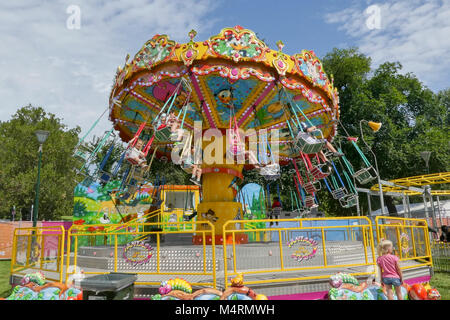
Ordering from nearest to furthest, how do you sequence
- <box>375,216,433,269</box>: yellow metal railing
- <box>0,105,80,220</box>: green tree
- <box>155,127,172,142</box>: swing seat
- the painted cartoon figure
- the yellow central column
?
<box>375,216,433,269</box>: yellow metal railing
<box>155,127,172,142</box>: swing seat
the painted cartoon figure
the yellow central column
<box>0,105,80,220</box>: green tree

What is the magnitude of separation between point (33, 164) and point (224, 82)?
111 ft

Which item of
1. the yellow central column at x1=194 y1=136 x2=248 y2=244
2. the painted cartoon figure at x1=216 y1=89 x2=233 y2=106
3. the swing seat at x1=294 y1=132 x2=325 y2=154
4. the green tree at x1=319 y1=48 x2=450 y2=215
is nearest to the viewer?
the swing seat at x1=294 y1=132 x2=325 y2=154

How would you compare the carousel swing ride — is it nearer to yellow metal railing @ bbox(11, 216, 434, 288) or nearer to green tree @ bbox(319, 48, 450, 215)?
yellow metal railing @ bbox(11, 216, 434, 288)

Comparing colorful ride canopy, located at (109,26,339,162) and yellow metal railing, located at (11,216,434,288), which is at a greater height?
colorful ride canopy, located at (109,26,339,162)

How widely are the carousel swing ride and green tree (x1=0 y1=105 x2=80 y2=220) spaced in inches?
1005

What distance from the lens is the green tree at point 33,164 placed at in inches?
1319

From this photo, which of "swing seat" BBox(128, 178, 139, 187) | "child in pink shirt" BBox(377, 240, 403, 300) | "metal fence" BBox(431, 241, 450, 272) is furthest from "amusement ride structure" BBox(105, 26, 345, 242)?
"metal fence" BBox(431, 241, 450, 272)

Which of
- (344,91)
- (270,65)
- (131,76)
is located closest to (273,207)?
(270,65)

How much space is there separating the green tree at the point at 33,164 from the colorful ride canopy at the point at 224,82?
26.8m

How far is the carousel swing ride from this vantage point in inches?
352

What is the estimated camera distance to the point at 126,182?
38.2 ft

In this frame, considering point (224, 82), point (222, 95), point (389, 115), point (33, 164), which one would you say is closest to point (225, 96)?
point (222, 95)

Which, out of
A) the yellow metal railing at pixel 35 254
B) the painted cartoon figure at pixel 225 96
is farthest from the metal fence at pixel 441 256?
the yellow metal railing at pixel 35 254

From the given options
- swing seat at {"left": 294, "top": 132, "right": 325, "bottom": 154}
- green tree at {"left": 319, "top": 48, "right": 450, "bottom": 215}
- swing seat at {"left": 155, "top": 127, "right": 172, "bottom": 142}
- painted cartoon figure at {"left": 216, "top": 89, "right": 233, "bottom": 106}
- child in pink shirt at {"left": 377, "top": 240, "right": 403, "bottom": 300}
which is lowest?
child in pink shirt at {"left": 377, "top": 240, "right": 403, "bottom": 300}
